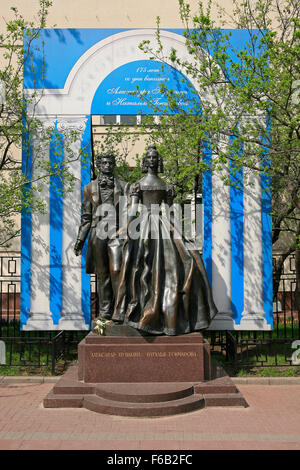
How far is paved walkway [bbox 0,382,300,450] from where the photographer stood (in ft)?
16.9

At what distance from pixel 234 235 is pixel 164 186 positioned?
274 cm

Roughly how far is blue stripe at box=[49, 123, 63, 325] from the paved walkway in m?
3.14

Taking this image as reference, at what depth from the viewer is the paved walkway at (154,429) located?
5156 mm

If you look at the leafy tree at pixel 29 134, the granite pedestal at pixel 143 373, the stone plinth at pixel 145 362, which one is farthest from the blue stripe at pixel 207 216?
the stone plinth at pixel 145 362

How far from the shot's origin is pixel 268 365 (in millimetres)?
8852

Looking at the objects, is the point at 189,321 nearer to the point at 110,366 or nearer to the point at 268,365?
the point at 110,366

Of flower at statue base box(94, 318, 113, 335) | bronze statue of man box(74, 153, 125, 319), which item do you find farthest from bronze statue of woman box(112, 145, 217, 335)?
bronze statue of man box(74, 153, 125, 319)

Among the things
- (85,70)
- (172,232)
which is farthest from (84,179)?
(172,232)

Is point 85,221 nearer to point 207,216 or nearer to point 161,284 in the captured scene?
point 161,284

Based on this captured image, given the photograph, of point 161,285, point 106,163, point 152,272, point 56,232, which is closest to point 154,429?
point 161,285

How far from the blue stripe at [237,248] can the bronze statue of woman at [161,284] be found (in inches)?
102

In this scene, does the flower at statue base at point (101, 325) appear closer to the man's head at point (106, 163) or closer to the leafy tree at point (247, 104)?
the man's head at point (106, 163)

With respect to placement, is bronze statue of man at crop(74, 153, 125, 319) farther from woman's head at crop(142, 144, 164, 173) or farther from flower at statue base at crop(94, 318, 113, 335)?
woman's head at crop(142, 144, 164, 173)

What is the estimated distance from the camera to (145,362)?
695 cm
